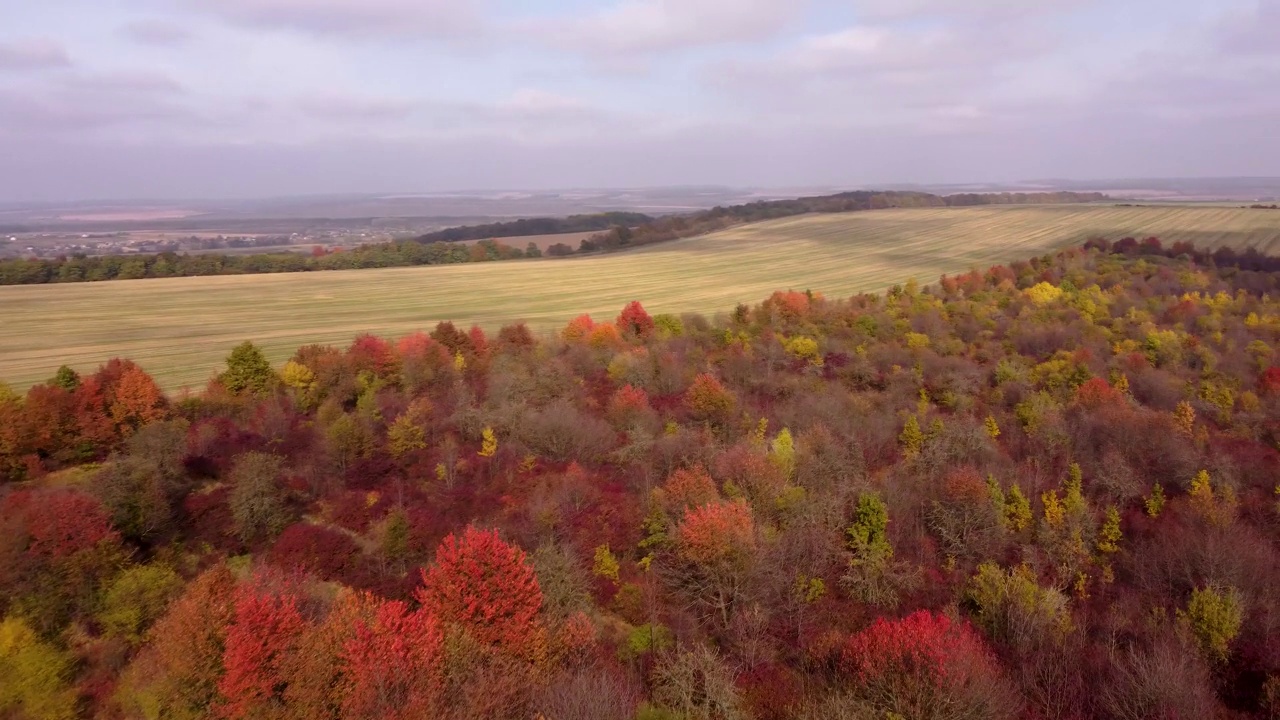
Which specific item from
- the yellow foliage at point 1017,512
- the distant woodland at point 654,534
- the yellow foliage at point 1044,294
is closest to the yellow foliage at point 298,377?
the distant woodland at point 654,534

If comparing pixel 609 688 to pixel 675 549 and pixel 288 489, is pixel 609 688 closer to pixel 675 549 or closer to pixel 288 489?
pixel 675 549

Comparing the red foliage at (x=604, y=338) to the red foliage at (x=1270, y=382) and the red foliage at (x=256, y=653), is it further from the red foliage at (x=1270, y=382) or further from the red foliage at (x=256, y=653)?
the red foliage at (x=1270, y=382)

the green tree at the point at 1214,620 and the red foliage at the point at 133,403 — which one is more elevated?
the red foliage at the point at 133,403

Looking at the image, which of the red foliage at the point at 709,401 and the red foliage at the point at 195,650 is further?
the red foliage at the point at 709,401

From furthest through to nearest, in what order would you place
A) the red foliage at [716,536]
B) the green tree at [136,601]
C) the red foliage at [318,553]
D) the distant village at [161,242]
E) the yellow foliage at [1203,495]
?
the distant village at [161,242] < the yellow foliage at [1203,495] < the red foliage at [318,553] < the red foliage at [716,536] < the green tree at [136,601]

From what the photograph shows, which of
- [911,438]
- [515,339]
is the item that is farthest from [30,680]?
[515,339]

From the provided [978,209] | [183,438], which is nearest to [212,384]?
[183,438]
